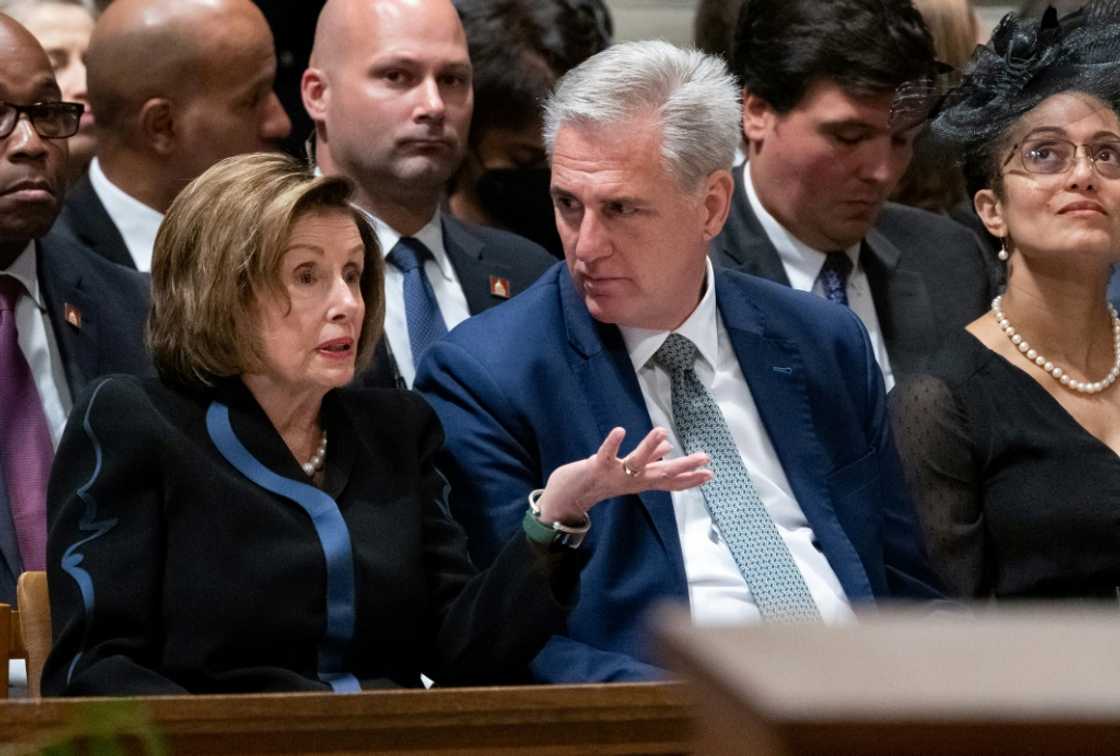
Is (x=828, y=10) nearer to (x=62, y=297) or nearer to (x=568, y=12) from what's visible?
(x=568, y=12)

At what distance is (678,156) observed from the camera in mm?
3219

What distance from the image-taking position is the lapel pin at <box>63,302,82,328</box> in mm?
3590

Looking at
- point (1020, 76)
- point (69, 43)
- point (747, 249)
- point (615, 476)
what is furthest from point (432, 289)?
point (69, 43)

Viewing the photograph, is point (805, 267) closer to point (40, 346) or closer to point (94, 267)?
point (94, 267)

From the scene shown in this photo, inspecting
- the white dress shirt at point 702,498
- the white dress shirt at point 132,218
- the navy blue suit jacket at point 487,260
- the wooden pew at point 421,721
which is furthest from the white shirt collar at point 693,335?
the white dress shirt at point 132,218

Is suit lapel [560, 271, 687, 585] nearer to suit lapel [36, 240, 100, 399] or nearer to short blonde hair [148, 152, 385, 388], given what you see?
short blonde hair [148, 152, 385, 388]

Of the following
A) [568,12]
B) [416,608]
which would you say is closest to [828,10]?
[568,12]

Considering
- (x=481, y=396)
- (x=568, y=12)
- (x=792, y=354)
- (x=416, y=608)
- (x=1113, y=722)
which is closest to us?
(x=1113, y=722)

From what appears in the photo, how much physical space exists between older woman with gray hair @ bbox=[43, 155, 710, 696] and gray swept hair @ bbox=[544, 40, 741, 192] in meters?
0.46

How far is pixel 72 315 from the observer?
360 cm

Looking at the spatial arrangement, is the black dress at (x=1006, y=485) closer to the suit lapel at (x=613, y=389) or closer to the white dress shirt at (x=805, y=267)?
the suit lapel at (x=613, y=389)

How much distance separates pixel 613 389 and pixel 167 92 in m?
1.76

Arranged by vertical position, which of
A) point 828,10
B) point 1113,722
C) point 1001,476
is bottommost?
point 1001,476

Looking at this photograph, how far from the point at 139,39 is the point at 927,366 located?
201cm
